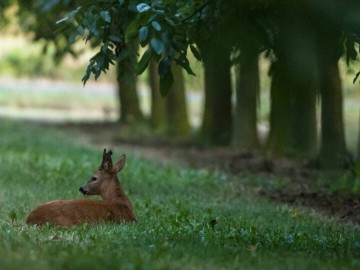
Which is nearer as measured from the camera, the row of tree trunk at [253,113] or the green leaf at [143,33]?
the green leaf at [143,33]

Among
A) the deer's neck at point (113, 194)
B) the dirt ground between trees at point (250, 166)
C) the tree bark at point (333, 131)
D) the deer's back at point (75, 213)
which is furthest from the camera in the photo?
the tree bark at point (333, 131)

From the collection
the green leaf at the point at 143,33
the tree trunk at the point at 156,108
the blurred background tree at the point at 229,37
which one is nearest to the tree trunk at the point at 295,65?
the blurred background tree at the point at 229,37

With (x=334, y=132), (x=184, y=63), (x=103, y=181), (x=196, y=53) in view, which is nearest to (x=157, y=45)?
(x=184, y=63)

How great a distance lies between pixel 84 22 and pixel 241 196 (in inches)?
265

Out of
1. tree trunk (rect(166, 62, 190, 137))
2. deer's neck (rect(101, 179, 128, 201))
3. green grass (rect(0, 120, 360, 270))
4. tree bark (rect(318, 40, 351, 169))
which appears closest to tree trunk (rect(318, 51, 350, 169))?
tree bark (rect(318, 40, 351, 169))

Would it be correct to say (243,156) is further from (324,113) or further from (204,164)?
(324,113)

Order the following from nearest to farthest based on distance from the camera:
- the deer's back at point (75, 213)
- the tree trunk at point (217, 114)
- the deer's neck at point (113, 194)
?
1. the deer's back at point (75, 213)
2. the deer's neck at point (113, 194)
3. the tree trunk at point (217, 114)

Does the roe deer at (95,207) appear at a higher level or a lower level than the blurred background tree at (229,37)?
lower

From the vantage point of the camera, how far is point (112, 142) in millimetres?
29094

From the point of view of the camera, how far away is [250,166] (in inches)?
817

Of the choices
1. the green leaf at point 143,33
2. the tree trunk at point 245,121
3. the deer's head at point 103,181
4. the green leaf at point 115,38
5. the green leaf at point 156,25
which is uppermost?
the green leaf at point 115,38

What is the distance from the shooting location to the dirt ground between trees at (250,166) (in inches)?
606

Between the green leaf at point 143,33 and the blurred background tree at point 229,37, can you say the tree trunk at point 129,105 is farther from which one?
the green leaf at point 143,33

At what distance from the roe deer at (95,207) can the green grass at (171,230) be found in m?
0.28
